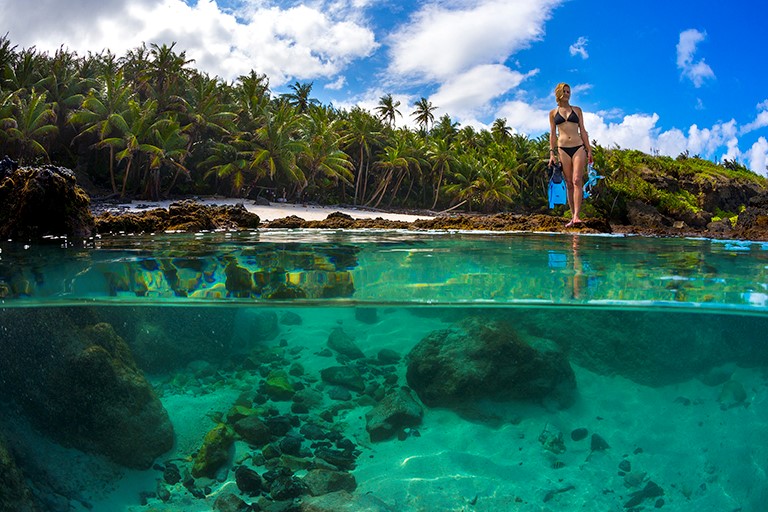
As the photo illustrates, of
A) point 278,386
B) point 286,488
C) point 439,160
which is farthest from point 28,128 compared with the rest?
point 286,488

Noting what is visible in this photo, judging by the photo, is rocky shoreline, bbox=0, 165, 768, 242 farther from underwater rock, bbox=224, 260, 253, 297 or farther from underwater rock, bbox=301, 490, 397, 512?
underwater rock, bbox=301, 490, 397, 512

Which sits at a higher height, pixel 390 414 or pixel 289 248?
pixel 289 248

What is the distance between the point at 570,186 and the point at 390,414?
27.0 feet

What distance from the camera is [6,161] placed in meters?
11.9

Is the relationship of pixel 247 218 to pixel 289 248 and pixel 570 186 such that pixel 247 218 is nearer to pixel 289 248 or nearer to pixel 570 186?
pixel 289 248

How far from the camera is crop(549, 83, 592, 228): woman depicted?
10789 mm

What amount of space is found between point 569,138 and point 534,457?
25.5ft

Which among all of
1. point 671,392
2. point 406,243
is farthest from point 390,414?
point 406,243

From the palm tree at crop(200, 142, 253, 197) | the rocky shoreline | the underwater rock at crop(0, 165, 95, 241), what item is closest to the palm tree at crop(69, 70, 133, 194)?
the palm tree at crop(200, 142, 253, 197)

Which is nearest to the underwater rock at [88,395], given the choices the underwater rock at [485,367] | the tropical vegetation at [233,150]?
the underwater rock at [485,367]

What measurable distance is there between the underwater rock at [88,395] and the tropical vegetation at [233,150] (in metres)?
29.7

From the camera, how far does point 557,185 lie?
11.6 m

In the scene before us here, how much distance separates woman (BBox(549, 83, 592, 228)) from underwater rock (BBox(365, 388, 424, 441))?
7.11m

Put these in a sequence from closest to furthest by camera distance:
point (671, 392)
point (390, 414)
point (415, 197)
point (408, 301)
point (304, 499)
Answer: point (304, 499), point (390, 414), point (671, 392), point (408, 301), point (415, 197)
